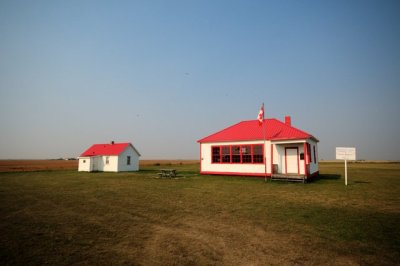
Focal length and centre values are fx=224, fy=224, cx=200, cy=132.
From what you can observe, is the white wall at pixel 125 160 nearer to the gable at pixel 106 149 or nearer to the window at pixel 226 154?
the gable at pixel 106 149

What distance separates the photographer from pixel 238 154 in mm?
22719

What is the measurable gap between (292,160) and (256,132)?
4.45 metres

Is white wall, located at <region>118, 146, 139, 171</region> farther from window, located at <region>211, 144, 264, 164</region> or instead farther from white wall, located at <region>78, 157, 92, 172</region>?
window, located at <region>211, 144, 264, 164</region>

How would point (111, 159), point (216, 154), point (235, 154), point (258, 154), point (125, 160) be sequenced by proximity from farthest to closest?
point (125, 160) < point (111, 159) < point (216, 154) < point (235, 154) < point (258, 154)

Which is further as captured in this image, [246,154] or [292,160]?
[246,154]

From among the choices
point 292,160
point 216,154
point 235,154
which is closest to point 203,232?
point 292,160

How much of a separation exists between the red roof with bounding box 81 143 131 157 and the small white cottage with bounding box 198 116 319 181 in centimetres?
1758

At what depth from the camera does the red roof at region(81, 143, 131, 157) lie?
3656cm

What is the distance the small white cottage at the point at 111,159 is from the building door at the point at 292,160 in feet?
83.7

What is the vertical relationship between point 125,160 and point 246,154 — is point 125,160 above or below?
below

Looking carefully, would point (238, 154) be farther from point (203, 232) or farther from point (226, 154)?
point (203, 232)

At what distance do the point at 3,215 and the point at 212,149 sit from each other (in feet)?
59.7

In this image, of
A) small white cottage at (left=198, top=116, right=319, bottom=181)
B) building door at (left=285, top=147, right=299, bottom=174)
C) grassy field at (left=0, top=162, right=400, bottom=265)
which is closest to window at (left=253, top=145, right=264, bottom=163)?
small white cottage at (left=198, top=116, right=319, bottom=181)

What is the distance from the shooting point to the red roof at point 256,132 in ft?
67.2
